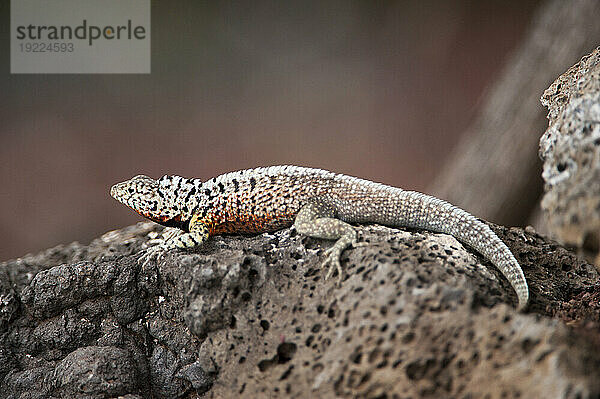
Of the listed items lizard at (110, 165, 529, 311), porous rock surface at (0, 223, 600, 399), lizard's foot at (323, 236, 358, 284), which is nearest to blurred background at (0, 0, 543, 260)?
porous rock surface at (0, 223, 600, 399)

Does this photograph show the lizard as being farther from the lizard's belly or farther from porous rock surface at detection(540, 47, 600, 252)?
porous rock surface at detection(540, 47, 600, 252)

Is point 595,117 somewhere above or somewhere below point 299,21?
below

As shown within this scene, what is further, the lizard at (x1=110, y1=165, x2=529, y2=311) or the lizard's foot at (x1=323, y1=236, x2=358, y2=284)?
the lizard at (x1=110, y1=165, x2=529, y2=311)

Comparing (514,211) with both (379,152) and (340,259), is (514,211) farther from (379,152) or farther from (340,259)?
(340,259)

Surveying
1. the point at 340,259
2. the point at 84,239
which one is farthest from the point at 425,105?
the point at 340,259

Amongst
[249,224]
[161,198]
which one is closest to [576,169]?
[249,224]

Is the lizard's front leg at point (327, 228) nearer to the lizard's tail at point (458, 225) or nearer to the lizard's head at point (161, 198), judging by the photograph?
the lizard's tail at point (458, 225)

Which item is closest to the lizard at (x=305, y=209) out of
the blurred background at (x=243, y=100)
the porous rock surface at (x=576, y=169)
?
the porous rock surface at (x=576, y=169)
